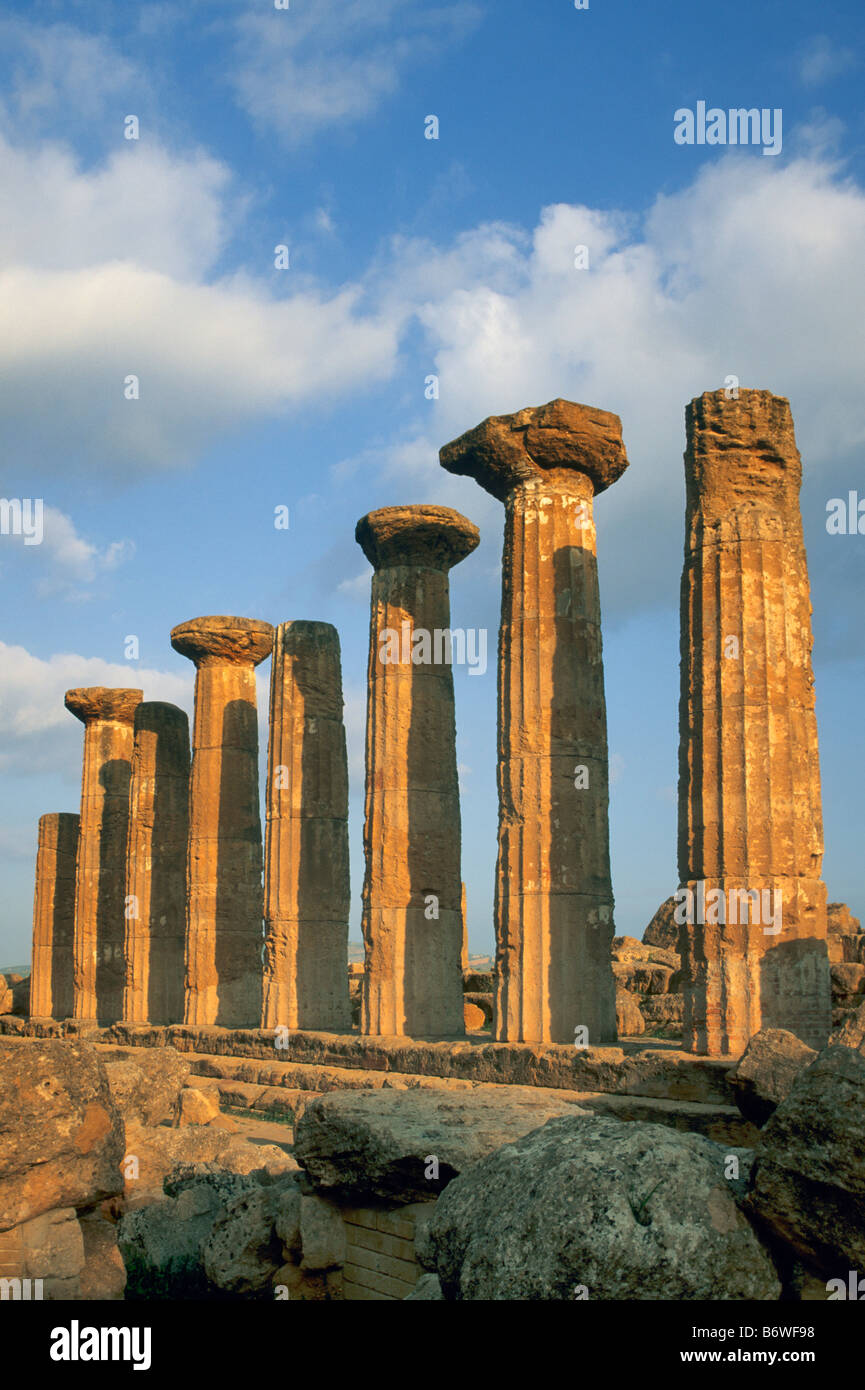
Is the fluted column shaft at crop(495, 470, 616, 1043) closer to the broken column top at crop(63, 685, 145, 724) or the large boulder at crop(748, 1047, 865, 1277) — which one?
the large boulder at crop(748, 1047, 865, 1277)

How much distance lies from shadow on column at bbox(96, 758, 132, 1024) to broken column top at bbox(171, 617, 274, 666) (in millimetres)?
6029

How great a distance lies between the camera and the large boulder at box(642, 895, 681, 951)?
28844 millimetres

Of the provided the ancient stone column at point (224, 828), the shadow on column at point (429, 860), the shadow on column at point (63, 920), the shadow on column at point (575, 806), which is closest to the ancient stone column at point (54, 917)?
the shadow on column at point (63, 920)

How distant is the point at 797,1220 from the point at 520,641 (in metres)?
9.28

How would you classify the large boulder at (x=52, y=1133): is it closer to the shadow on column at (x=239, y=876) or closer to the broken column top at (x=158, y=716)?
the shadow on column at (x=239, y=876)

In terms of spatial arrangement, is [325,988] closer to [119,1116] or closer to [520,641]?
[520,641]

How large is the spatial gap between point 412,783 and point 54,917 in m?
16.6

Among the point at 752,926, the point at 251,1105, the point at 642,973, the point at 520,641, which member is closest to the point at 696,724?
the point at 752,926

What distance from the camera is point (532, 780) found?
45.4ft

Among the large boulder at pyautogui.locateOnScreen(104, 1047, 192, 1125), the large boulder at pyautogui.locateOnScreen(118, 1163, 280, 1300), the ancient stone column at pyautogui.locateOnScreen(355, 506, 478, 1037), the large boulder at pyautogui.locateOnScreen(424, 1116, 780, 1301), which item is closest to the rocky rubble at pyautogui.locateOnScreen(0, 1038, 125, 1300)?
the large boulder at pyautogui.locateOnScreen(118, 1163, 280, 1300)

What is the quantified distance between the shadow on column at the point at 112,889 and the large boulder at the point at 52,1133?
19.2m

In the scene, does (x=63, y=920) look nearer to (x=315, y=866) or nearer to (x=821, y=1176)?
(x=315, y=866)

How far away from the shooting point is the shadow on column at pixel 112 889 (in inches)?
1058

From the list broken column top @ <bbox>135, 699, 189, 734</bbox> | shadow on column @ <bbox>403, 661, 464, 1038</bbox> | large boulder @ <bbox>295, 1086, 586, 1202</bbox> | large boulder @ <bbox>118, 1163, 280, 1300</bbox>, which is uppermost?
broken column top @ <bbox>135, 699, 189, 734</bbox>
